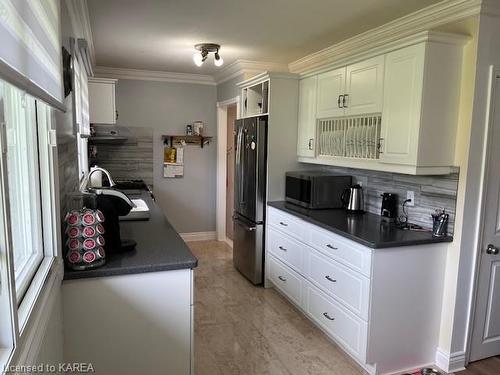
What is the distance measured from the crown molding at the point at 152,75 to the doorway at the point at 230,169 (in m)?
0.53

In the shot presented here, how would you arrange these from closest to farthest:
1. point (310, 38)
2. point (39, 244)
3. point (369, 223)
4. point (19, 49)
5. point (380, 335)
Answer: point (19, 49), point (39, 244), point (380, 335), point (369, 223), point (310, 38)

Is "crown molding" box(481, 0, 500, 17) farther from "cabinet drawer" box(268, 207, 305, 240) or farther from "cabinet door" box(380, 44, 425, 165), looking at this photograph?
"cabinet drawer" box(268, 207, 305, 240)

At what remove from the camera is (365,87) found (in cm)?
287

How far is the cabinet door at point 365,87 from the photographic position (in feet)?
8.96

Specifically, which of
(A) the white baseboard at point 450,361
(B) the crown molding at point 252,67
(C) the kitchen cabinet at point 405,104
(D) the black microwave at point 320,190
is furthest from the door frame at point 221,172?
(A) the white baseboard at point 450,361

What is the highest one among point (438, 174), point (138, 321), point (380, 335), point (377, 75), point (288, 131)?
point (377, 75)

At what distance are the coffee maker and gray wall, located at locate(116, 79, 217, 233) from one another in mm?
3052

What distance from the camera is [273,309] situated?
340 centimetres

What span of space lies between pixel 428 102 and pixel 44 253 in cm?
227

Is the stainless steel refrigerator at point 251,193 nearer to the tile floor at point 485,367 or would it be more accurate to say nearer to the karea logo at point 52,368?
the tile floor at point 485,367

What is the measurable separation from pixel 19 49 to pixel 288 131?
305cm

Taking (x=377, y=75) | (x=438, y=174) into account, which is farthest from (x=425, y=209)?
(x=377, y=75)

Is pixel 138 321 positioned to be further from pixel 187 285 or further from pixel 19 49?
pixel 19 49

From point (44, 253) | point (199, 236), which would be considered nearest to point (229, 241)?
point (199, 236)
